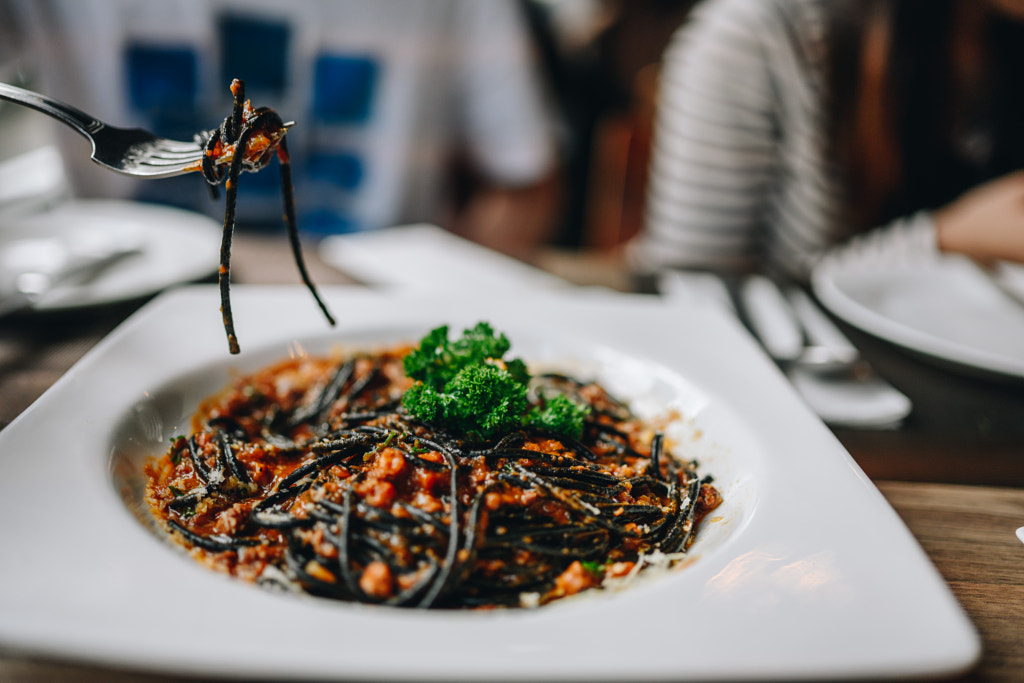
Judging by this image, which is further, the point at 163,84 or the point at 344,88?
the point at 344,88

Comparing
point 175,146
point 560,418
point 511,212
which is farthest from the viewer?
point 511,212

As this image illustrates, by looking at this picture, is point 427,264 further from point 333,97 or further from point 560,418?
point 333,97

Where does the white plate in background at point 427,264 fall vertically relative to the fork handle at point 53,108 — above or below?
below

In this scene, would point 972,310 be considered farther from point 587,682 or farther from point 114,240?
point 114,240

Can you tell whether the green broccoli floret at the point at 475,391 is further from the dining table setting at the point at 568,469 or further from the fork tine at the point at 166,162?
the fork tine at the point at 166,162

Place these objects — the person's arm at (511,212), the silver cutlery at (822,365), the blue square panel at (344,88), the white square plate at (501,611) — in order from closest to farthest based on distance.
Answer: the white square plate at (501,611)
the silver cutlery at (822,365)
the blue square panel at (344,88)
the person's arm at (511,212)

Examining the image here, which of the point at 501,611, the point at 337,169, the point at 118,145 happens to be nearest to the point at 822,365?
the point at 501,611

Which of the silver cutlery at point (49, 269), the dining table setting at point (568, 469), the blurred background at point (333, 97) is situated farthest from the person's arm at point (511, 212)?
Answer: the silver cutlery at point (49, 269)

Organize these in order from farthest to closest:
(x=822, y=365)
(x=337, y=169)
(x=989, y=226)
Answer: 1. (x=337, y=169)
2. (x=989, y=226)
3. (x=822, y=365)

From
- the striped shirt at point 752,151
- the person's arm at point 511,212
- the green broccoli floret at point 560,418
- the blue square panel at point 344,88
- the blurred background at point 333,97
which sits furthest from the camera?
the person's arm at point 511,212
